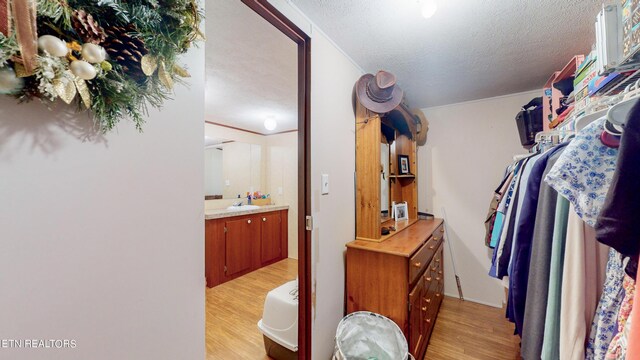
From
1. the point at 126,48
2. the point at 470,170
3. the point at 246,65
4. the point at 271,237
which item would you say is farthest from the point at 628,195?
the point at 271,237

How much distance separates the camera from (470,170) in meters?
2.72

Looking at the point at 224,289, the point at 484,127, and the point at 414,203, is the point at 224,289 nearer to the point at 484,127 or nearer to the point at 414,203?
the point at 414,203

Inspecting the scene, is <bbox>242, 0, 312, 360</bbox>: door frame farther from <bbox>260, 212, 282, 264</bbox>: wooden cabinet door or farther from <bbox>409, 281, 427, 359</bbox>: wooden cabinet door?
<bbox>260, 212, 282, 264</bbox>: wooden cabinet door

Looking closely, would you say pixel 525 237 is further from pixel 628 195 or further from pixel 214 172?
pixel 214 172

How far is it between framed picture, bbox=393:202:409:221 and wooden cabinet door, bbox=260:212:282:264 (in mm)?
2045

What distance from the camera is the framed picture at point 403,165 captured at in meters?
2.60

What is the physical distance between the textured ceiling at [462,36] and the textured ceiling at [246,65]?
1.10ft

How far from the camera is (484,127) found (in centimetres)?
265

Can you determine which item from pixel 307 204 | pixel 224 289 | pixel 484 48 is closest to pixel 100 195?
pixel 307 204

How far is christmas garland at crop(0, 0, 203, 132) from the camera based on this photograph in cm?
42

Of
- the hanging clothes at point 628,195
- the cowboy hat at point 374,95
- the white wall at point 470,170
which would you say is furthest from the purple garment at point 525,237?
the white wall at point 470,170

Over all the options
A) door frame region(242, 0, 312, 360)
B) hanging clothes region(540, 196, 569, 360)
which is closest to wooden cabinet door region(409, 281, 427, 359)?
door frame region(242, 0, 312, 360)

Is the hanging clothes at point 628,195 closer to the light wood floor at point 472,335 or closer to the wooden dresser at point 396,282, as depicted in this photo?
the wooden dresser at point 396,282

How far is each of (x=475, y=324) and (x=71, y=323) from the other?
2808 mm
